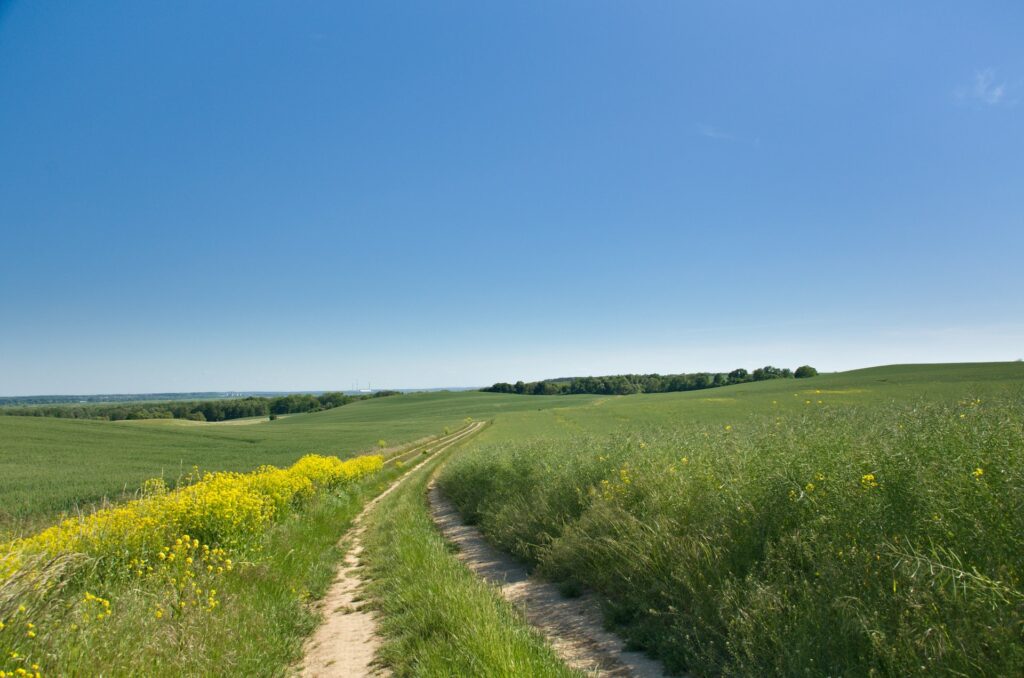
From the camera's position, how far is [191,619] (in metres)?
4.73

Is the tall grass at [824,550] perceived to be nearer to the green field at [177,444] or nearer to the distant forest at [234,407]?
the green field at [177,444]

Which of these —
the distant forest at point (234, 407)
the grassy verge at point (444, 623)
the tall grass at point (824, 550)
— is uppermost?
the tall grass at point (824, 550)

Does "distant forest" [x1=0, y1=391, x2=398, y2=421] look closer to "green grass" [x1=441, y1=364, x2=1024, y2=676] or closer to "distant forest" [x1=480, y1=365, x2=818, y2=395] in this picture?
"distant forest" [x1=480, y1=365, x2=818, y2=395]

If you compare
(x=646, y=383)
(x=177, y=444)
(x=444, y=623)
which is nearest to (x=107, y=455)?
Result: (x=177, y=444)

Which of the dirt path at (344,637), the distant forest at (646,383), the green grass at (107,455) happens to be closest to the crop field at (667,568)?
the dirt path at (344,637)

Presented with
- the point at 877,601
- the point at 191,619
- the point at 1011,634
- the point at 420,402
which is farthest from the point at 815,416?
the point at 420,402

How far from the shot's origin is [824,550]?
4.07 metres

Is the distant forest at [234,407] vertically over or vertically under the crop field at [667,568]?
under

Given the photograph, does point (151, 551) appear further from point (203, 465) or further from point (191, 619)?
point (203, 465)

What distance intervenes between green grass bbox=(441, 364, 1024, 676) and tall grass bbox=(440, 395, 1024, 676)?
2cm

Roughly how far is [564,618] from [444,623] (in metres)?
1.76

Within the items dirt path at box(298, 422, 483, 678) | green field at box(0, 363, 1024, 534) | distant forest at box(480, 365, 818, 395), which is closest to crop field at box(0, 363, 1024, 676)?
dirt path at box(298, 422, 483, 678)

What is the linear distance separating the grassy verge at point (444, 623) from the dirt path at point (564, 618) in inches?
15.1

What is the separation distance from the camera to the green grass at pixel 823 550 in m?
3.10
